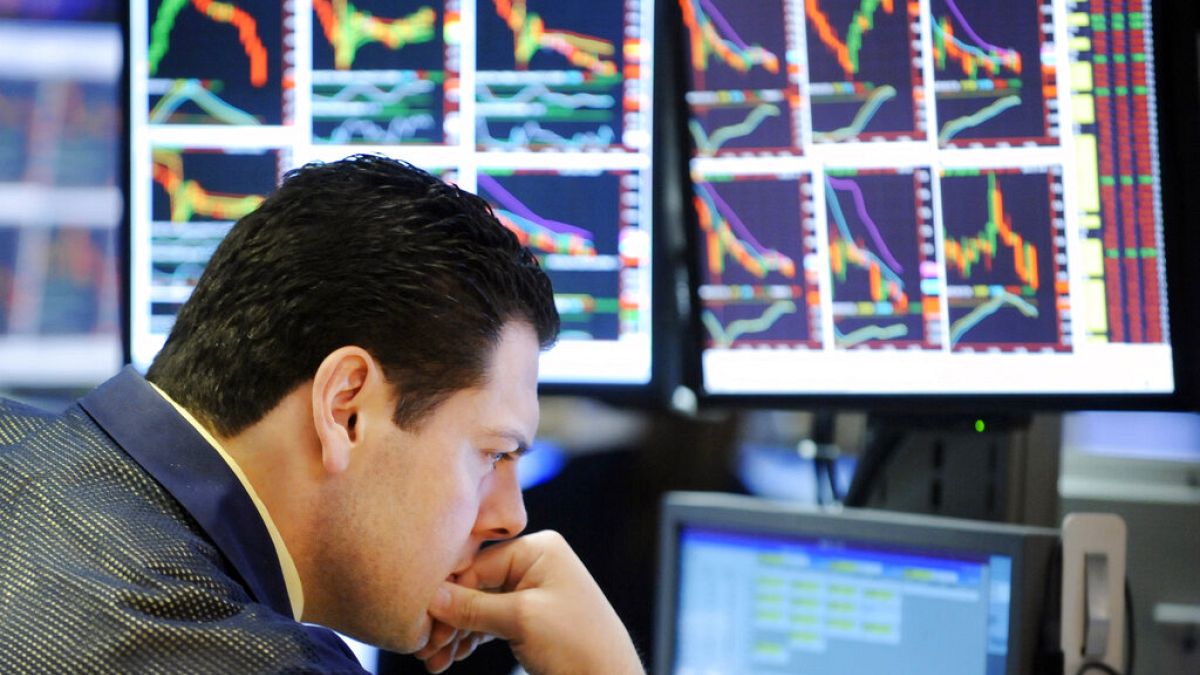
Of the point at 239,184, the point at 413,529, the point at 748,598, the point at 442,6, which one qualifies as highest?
the point at 442,6

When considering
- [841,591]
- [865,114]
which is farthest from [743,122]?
[841,591]

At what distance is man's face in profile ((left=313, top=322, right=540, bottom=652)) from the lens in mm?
979

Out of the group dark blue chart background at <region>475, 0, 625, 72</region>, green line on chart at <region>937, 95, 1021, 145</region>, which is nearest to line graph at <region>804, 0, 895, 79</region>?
green line on chart at <region>937, 95, 1021, 145</region>

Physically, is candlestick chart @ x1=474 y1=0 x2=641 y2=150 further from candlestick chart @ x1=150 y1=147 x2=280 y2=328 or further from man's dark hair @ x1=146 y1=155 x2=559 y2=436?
man's dark hair @ x1=146 y1=155 x2=559 y2=436

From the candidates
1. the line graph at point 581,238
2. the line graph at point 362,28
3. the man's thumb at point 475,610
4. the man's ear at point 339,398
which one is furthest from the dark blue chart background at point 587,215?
the man's ear at point 339,398

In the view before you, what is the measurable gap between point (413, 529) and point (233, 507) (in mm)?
153

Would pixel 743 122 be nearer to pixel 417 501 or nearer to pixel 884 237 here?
pixel 884 237

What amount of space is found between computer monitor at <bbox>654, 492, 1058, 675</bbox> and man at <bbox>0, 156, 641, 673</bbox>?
1.02 ft

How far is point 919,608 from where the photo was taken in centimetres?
132

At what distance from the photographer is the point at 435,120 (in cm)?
153

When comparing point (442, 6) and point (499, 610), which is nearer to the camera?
point (499, 610)

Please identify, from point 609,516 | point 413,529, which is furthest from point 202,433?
point 609,516

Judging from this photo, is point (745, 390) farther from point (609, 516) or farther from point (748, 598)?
point (609, 516)

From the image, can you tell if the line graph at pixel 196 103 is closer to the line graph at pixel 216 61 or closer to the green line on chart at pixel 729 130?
the line graph at pixel 216 61
